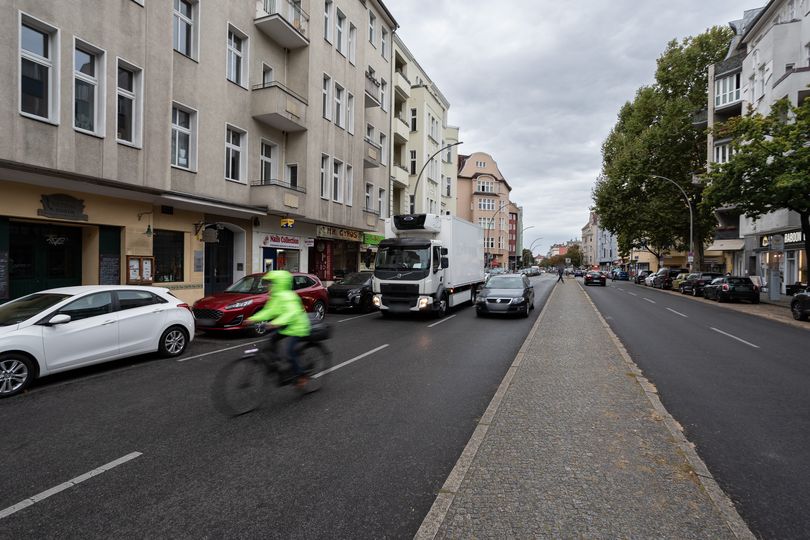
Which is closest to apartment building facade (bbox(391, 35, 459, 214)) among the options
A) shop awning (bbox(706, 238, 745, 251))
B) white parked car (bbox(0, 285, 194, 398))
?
white parked car (bbox(0, 285, 194, 398))

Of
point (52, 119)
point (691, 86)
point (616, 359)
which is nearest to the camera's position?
point (616, 359)

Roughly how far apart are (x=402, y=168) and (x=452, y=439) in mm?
27261

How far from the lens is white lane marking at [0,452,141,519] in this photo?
3.16m

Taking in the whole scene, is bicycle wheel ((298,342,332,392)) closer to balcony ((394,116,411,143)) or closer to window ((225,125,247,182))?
window ((225,125,247,182))

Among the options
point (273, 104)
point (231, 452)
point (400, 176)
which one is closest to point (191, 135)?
point (273, 104)

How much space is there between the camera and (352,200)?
920 inches

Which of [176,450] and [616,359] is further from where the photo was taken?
[616,359]

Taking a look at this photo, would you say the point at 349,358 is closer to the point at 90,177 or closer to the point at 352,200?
the point at 90,177

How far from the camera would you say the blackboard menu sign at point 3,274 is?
10.2 meters

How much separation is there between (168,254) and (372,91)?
1515cm

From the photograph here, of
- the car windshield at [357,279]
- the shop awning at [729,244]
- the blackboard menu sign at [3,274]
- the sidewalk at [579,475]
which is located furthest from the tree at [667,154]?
the blackboard menu sign at [3,274]

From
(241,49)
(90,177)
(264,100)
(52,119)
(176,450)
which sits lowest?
(176,450)

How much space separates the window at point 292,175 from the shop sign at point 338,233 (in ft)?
8.49

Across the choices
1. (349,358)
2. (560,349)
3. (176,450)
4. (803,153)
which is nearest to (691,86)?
(803,153)
